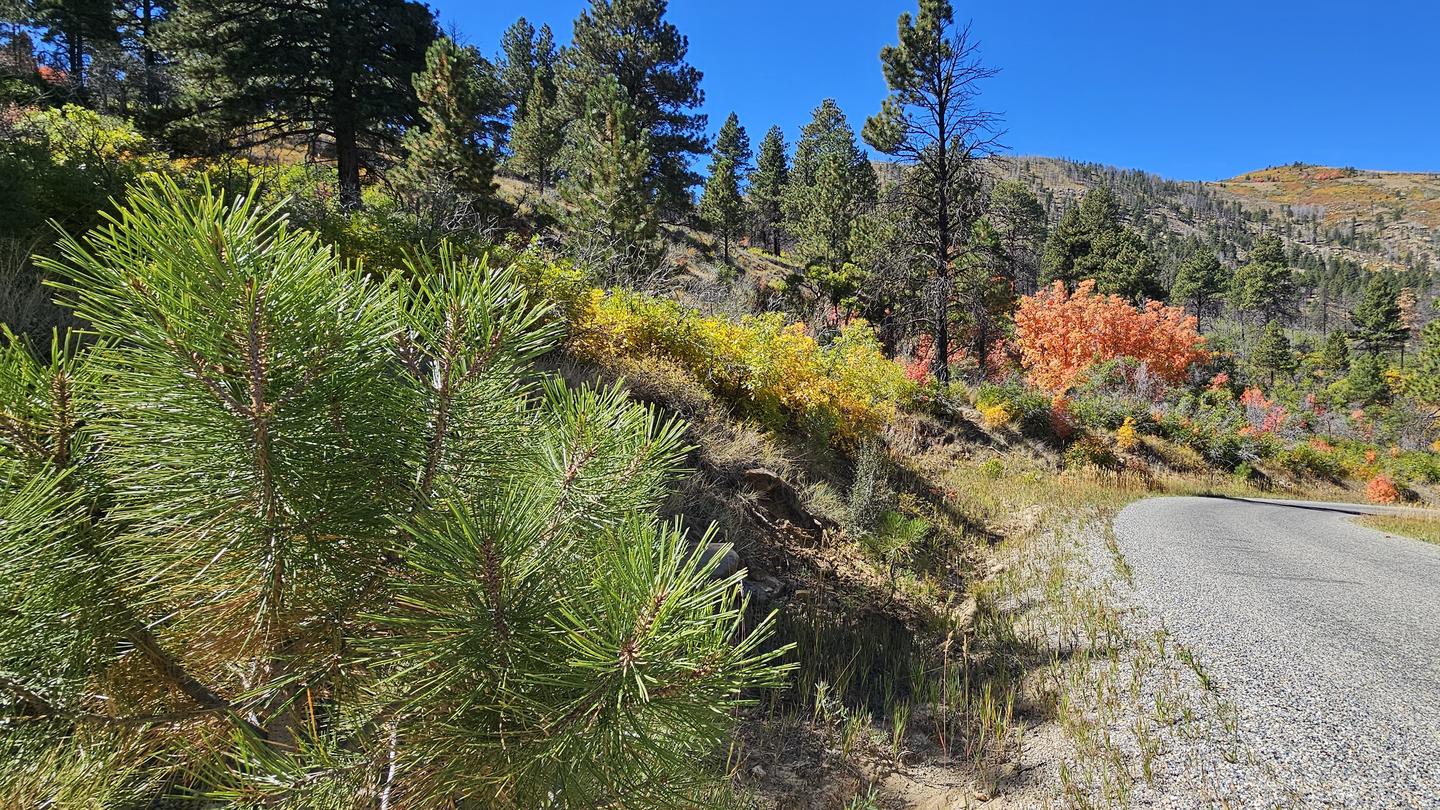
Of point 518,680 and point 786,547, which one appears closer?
point 518,680

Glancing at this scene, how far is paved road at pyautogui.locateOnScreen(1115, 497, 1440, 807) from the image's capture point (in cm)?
232

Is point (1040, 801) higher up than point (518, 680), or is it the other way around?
point (518, 680)

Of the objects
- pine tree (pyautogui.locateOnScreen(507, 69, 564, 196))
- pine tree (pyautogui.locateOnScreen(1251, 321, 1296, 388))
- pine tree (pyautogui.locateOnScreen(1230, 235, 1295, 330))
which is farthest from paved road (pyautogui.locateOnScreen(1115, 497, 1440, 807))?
pine tree (pyautogui.locateOnScreen(1230, 235, 1295, 330))

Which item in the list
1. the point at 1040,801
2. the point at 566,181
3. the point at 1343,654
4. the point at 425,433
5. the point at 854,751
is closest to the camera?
the point at 425,433

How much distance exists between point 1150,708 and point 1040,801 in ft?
3.17

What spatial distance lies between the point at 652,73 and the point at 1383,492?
25.3 m

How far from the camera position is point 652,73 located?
2152 cm

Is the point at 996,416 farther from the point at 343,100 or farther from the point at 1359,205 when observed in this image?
the point at 1359,205

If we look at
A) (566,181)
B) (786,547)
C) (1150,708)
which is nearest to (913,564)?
(786,547)

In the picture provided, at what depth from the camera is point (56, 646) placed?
72 centimetres

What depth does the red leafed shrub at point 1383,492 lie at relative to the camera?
45.0ft

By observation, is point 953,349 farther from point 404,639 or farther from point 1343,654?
point 404,639

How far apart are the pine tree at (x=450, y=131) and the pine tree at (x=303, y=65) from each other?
0.72m

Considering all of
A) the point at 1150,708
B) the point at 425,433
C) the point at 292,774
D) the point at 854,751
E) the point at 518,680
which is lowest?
the point at 854,751
